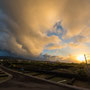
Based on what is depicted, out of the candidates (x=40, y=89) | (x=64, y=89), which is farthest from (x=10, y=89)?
(x=64, y=89)

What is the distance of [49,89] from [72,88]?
3236 mm

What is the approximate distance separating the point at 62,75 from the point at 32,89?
1052cm

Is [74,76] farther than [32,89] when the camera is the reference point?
Yes

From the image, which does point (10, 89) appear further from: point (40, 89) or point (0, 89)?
point (40, 89)

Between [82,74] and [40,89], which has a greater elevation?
[82,74]

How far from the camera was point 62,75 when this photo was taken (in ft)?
57.7

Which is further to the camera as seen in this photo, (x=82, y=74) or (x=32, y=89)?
(x=82, y=74)

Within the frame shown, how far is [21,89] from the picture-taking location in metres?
9.29

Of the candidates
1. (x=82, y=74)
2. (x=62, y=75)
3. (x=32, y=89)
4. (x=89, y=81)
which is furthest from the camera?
(x=62, y=75)

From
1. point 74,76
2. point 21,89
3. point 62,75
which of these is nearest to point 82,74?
point 74,76

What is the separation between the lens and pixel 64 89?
30.9 feet

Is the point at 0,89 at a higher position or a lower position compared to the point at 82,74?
lower

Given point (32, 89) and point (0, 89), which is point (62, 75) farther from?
point (0, 89)

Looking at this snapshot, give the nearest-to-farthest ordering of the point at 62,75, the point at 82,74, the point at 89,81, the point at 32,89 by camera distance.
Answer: the point at 32,89 → the point at 89,81 → the point at 82,74 → the point at 62,75
